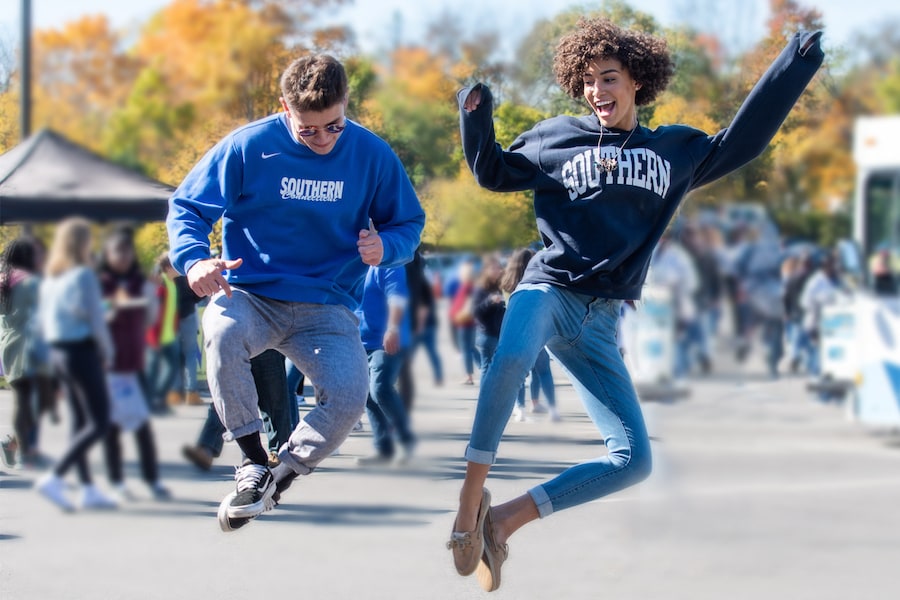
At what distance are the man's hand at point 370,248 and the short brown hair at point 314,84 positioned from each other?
1.34 ft

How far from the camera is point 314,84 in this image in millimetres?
3594

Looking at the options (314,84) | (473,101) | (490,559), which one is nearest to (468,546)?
(490,559)

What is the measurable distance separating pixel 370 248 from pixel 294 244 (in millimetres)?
279

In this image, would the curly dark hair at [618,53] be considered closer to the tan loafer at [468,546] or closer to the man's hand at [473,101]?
the man's hand at [473,101]

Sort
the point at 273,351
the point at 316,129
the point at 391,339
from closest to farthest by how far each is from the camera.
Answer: the point at 316,129 < the point at 273,351 < the point at 391,339

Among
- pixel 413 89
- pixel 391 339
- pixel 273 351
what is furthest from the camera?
pixel 391 339

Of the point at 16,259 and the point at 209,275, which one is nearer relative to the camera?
the point at 209,275

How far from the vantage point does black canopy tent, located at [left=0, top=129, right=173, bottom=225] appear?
375cm

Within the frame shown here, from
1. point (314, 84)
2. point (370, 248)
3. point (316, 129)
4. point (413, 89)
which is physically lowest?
point (370, 248)

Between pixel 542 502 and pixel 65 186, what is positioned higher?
pixel 65 186

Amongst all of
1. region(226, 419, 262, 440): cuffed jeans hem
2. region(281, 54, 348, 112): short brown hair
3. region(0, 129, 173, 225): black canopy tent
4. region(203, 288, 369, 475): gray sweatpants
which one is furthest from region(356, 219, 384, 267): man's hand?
region(0, 129, 173, 225): black canopy tent

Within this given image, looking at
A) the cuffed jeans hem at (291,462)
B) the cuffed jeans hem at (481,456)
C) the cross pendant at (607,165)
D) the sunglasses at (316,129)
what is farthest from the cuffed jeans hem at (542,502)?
the sunglasses at (316,129)

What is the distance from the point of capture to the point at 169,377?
4207mm

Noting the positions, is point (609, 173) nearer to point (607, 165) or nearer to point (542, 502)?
point (607, 165)
